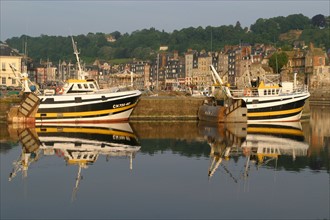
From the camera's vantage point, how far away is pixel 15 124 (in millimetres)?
49875

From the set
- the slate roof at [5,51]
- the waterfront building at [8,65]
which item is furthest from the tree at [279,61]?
the slate roof at [5,51]

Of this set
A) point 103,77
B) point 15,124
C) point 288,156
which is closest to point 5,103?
point 15,124

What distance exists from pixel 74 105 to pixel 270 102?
54.4 ft

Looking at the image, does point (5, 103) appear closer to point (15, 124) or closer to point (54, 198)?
point (15, 124)

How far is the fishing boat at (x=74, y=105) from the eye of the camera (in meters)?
50.6

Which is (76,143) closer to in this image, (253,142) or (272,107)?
(253,142)

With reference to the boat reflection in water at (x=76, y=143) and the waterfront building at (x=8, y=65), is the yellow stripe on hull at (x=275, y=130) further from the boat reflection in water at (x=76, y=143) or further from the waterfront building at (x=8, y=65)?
the waterfront building at (x=8, y=65)

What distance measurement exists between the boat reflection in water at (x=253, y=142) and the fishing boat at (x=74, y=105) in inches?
291

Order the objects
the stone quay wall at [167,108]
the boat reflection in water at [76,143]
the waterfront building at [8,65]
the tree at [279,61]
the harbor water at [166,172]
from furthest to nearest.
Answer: the tree at [279,61], the waterfront building at [8,65], the stone quay wall at [167,108], the boat reflection in water at [76,143], the harbor water at [166,172]

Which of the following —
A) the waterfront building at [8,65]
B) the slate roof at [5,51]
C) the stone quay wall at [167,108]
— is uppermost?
the slate roof at [5,51]

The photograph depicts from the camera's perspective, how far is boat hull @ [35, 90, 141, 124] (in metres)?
50.7

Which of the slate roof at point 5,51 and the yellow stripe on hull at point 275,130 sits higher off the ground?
the slate roof at point 5,51

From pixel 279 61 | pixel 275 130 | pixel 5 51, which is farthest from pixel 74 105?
pixel 279 61

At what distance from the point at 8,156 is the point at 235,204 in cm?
1528
